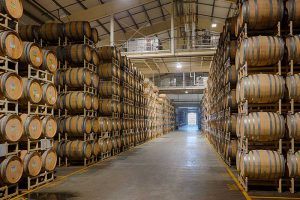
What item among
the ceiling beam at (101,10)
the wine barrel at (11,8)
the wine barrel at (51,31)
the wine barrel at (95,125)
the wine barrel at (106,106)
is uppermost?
the ceiling beam at (101,10)

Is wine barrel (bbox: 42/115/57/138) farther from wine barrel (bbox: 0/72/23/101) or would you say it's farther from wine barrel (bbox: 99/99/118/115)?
wine barrel (bbox: 99/99/118/115)

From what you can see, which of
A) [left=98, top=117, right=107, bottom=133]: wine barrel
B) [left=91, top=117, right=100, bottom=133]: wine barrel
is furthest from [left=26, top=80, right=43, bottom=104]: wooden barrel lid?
[left=98, top=117, right=107, bottom=133]: wine barrel

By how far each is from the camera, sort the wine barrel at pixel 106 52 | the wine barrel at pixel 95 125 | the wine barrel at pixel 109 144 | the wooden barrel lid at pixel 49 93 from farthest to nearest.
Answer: the wine barrel at pixel 106 52 → the wine barrel at pixel 109 144 → the wine barrel at pixel 95 125 → the wooden barrel lid at pixel 49 93

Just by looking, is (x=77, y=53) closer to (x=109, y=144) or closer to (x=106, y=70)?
(x=106, y=70)

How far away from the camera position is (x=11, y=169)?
6266 mm

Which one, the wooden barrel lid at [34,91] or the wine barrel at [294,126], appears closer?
the wine barrel at [294,126]

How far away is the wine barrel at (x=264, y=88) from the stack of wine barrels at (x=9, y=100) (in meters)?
5.10

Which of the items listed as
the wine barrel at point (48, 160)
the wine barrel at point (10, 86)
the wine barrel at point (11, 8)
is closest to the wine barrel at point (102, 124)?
the wine barrel at point (48, 160)

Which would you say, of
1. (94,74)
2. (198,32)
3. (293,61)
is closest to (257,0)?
(293,61)

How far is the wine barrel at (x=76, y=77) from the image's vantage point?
1084cm

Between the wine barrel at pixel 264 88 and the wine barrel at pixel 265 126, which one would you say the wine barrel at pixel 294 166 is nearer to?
the wine barrel at pixel 265 126

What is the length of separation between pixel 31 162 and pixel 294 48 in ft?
22.0

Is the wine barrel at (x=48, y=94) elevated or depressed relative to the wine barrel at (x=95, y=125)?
elevated

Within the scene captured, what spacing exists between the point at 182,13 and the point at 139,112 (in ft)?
31.6
